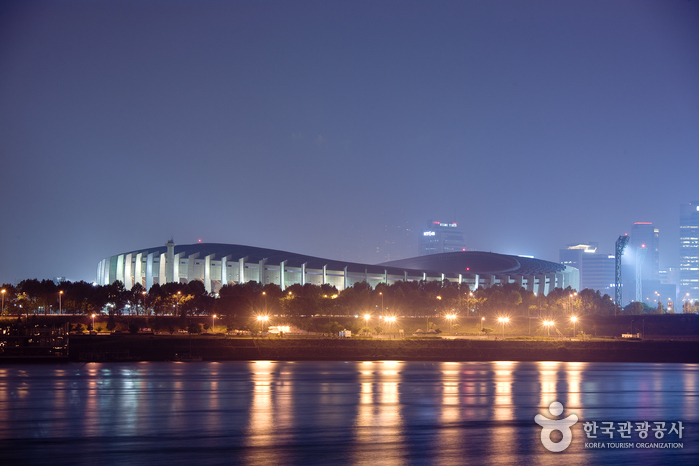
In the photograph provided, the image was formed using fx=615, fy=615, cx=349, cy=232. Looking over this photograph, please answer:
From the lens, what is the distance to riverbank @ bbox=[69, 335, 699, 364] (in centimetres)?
5962

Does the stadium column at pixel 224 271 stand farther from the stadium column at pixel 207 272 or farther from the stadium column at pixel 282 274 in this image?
the stadium column at pixel 282 274

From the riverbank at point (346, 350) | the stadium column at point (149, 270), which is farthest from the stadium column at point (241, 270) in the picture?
the riverbank at point (346, 350)

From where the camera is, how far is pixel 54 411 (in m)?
30.2

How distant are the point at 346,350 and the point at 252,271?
48179 millimetres

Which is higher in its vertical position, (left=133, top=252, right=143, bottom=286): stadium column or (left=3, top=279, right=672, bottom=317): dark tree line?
(left=133, top=252, right=143, bottom=286): stadium column

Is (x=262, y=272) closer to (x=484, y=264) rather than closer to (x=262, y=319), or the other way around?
(x=262, y=319)

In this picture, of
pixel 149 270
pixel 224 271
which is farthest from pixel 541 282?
pixel 149 270

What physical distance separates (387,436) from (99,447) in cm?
1123

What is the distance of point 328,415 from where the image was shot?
98.3ft

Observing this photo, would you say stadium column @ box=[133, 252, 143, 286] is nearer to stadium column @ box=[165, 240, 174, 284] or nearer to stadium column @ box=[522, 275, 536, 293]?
stadium column @ box=[165, 240, 174, 284]

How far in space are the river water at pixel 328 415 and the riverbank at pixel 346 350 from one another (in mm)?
9120

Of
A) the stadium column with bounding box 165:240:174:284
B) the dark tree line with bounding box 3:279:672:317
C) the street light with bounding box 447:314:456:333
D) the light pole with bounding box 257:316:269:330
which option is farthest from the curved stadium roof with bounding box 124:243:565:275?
the light pole with bounding box 257:316:269:330

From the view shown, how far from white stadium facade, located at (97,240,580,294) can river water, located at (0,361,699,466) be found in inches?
2149

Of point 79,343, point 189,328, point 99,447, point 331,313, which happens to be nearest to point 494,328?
point 331,313
